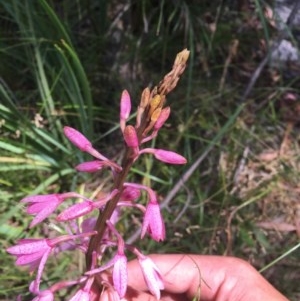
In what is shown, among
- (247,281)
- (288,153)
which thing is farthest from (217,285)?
(288,153)

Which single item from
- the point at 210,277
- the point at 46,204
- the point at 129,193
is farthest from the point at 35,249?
the point at 210,277

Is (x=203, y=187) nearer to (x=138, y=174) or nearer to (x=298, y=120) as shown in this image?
(x=138, y=174)

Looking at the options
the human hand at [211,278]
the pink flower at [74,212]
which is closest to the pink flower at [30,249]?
the pink flower at [74,212]

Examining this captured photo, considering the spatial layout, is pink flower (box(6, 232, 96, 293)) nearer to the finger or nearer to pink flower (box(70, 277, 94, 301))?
pink flower (box(70, 277, 94, 301))

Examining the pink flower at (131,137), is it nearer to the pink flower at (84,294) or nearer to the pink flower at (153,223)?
the pink flower at (153,223)

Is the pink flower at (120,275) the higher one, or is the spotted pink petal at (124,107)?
the spotted pink petal at (124,107)

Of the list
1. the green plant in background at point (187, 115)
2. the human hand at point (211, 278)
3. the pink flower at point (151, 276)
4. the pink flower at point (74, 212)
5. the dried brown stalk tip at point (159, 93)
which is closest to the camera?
the dried brown stalk tip at point (159, 93)

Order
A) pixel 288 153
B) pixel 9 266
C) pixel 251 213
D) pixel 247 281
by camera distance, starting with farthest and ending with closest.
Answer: pixel 288 153 < pixel 251 213 < pixel 9 266 < pixel 247 281

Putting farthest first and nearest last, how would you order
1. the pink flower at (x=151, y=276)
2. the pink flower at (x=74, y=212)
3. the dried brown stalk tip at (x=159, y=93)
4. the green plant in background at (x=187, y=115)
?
the green plant in background at (x=187, y=115) < the pink flower at (x=151, y=276) < the pink flower at (x=74, y=212) < the dried brown stalk tip at (x=159, y=93)
